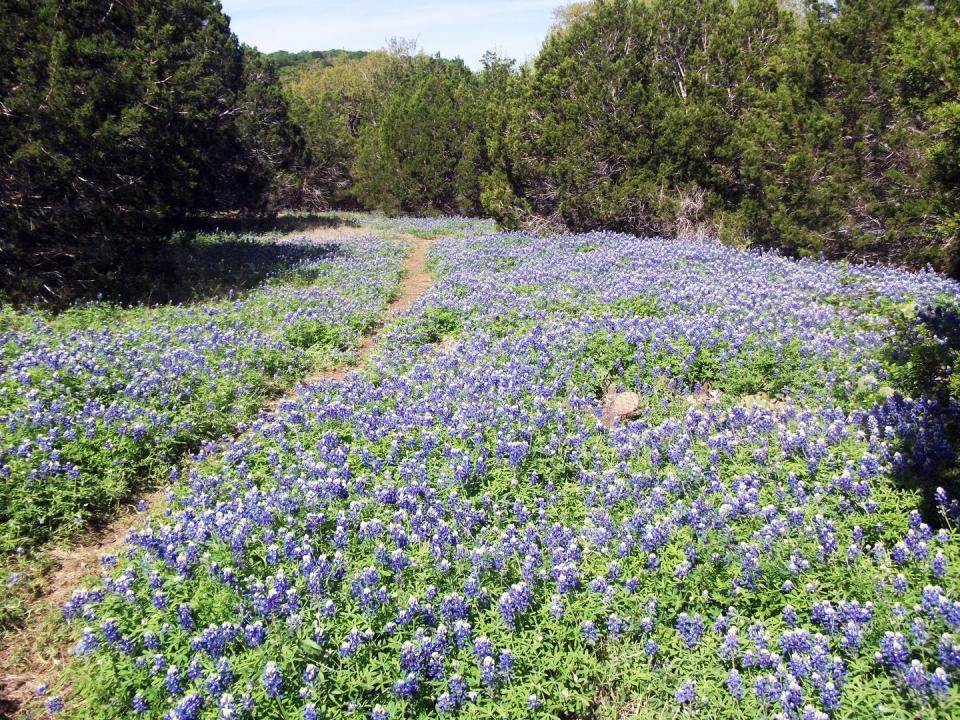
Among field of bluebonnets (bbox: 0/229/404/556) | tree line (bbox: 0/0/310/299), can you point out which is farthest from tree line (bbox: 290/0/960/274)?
tree line (bbox: 0/0/310/299)

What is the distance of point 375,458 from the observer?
18.4 ft

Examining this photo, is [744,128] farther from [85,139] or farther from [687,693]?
[687,693]

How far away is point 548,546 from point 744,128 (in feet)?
46.5

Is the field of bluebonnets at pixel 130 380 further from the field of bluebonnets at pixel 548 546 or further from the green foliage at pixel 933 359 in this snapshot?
the green foliage at pixel 933 359

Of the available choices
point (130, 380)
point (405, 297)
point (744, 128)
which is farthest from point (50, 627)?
point (744, 128)

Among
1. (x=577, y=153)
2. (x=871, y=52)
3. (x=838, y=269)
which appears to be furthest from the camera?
(x=577, y=153)

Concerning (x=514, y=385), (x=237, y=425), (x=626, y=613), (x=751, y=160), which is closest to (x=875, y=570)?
(x=626, y=613)

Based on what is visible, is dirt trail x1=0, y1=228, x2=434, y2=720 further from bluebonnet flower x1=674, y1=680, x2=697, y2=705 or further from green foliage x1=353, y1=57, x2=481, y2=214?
green foliage x1=353, y1=57, x2=481, y2=214

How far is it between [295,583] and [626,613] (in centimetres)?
200

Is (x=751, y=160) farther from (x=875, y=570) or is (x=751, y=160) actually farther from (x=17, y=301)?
(x=17, y=301)

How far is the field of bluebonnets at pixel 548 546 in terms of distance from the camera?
3.31 metres

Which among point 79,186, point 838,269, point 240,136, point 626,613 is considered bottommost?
point 626,613

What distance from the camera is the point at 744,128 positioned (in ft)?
50.2

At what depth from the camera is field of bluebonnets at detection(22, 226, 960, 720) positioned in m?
3.31
